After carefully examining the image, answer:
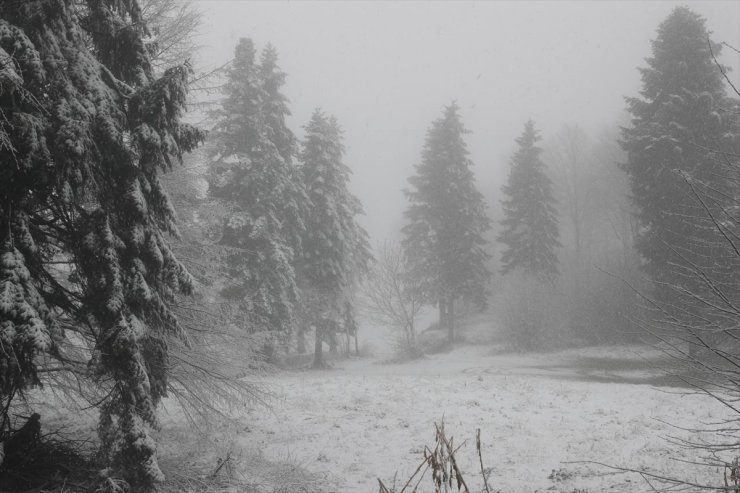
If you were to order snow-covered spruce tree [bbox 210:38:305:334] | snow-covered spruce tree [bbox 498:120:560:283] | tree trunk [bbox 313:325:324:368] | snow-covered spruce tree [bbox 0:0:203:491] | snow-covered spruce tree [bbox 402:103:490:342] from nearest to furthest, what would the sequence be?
1. snow-covered spruce tree [bbox 0:0:203:491]
2. snow-covered spruce tree [bbox 210:38:305:334]
3. tree trunk [bbox 313:325:324:368]
4. snow-covered spruce tree [bbox 402:103:490:342]
5. snow-covered spruce tree [bbox 498:120:560:283]

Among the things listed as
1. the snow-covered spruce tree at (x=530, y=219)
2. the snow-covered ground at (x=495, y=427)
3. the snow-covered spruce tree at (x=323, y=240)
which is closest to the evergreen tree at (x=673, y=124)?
the snow-covered ground at (x=495, y=427)

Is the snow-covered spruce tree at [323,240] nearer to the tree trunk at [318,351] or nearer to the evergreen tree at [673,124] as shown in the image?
the tree trunk at [318,351]

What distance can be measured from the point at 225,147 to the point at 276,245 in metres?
4.97

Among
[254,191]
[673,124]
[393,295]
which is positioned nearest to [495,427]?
[254,191]

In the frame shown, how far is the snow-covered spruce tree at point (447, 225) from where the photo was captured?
30.1m

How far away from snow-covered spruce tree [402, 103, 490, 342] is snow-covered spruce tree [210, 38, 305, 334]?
12.0 m

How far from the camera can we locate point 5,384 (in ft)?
12.6

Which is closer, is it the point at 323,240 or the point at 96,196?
the point at 96,196

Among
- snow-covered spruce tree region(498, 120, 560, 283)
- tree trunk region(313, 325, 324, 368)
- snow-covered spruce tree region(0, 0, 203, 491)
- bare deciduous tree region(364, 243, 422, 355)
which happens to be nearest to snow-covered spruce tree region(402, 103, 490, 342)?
bare deciduous tree region(364, 243, 422, 355)

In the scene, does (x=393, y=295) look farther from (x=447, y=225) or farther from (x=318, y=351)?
(x=447, y=225)

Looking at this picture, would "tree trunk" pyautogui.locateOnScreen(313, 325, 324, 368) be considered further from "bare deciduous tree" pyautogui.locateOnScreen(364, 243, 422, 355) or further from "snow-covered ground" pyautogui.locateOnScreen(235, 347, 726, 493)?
"snow-covered ground" pyautogui.locateOnScreen(235, 347, 726, 493)

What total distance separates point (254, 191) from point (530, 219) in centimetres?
2035

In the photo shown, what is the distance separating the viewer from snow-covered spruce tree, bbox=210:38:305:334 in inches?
762

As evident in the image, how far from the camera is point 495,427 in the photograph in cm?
1038
